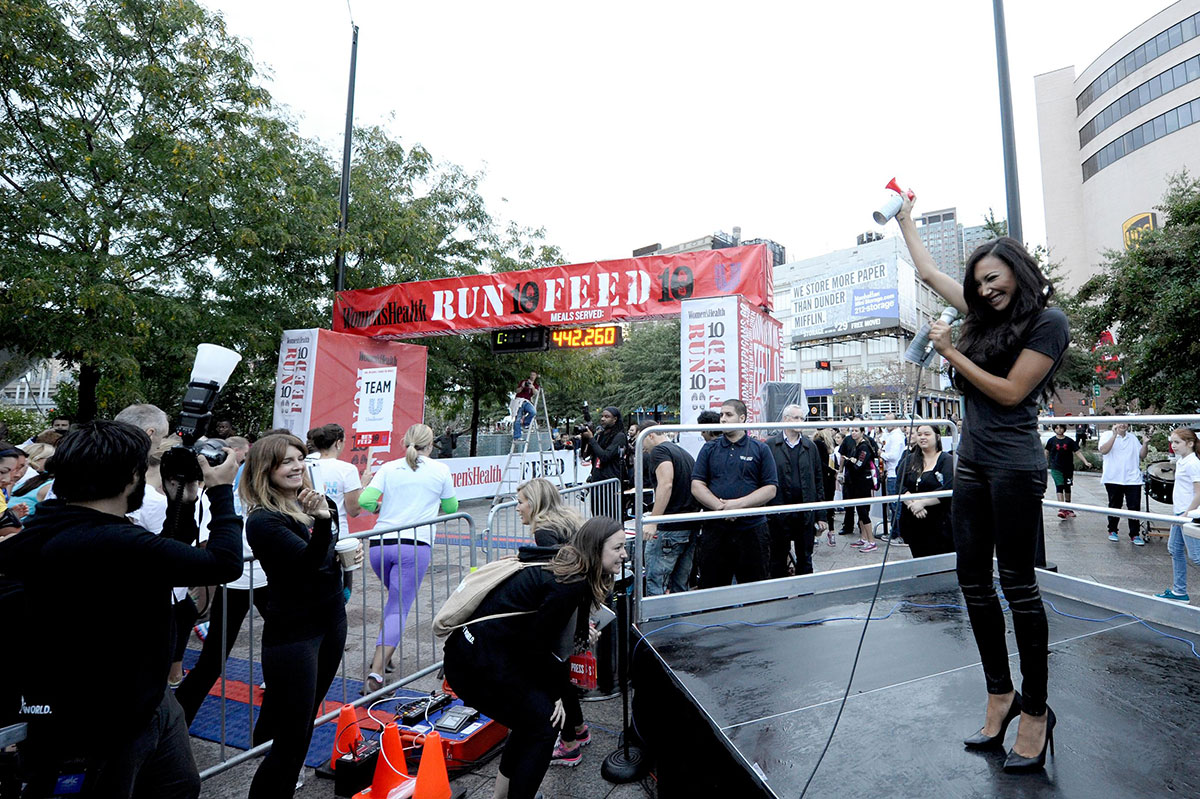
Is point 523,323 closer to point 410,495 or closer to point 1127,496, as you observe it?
point 410,495

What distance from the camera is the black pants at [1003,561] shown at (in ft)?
7.19

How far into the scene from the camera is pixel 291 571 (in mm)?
2834

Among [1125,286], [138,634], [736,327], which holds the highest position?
[1125,286]

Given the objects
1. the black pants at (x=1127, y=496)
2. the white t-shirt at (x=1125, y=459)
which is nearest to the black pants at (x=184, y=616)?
the white t-shirt at (x=1125, y=459)

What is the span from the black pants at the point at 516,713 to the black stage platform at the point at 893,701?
2.05ft

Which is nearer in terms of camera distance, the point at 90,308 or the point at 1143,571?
the point at 1143,571

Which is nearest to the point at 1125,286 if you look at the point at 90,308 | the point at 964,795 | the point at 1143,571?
the point at 1143,571

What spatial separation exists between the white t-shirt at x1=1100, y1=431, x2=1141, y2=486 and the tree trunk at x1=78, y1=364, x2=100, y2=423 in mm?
15188

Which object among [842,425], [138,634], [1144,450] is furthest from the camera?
[1144,450]

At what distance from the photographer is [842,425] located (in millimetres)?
4273

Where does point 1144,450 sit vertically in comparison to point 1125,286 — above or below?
below

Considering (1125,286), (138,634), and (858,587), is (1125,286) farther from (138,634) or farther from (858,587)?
(138,634)

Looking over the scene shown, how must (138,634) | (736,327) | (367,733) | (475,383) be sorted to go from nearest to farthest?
1. (138,634)
2. (367,733)
3. (736,327)
4. (475,383)

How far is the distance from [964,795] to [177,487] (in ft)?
9.93
